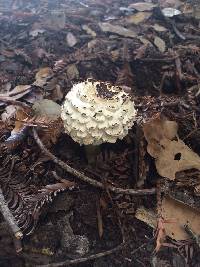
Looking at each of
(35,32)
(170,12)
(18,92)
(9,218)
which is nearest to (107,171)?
(9,218)

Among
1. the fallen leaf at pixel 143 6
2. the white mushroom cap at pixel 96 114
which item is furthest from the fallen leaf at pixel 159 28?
the white mushroom cap at pixel 96 114

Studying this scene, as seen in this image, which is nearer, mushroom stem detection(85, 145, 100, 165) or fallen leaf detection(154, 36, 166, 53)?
mushroom stem detection(85, 145, 100, 165)

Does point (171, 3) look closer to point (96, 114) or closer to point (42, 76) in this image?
point (42, 76)

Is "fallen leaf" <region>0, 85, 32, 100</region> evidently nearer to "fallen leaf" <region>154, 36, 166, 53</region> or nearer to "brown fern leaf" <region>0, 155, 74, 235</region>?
"brown fern leaf" <region>0, 155, 74, 235</region>

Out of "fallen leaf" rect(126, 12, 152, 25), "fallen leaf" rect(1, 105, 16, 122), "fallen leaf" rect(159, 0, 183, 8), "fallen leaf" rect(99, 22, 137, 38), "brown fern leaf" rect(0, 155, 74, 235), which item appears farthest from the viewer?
"fallen leaf" rect(159, 0, 183, 8)

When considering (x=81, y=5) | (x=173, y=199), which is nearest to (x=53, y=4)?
(x=81, y=5)

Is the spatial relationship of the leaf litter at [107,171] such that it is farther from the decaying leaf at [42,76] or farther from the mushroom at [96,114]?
the mushroom at [96,114]

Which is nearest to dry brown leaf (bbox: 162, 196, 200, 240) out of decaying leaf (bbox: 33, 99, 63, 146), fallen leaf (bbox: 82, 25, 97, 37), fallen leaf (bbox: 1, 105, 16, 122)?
decaying leaf (bbox: 33, 99, 63, 146)

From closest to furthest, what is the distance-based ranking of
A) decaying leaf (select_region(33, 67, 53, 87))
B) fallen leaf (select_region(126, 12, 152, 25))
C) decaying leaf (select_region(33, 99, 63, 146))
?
decaying leaf (select_region(33, 99, 63, 146)) → decaying leaf (select_region(33, 67, 53, 87)) → fallen leaf (select_region(126, 12, 152, 25))
